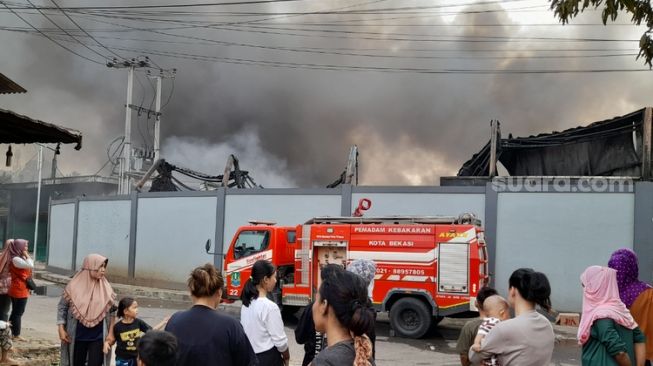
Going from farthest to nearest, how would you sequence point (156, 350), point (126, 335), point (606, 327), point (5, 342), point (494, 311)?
point (5, 342) → point (126, 335) → point (494, 311) → point (606, 327) → point (156, 350)

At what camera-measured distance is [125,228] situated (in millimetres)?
19266

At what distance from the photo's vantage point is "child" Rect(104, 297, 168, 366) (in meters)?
4.87

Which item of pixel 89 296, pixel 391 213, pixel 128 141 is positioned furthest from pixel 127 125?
pixel 89 296

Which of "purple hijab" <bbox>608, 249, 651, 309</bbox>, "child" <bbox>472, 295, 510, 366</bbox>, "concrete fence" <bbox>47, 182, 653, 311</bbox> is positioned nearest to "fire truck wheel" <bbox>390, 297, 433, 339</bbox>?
"concrete fence" <bbox>47, 182, 653, 311</bbox>

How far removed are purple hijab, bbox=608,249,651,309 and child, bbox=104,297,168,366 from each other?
3543 mm

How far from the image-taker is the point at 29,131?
691 centimetres

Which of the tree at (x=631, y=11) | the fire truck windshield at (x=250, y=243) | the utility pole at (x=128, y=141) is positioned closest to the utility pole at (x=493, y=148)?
the fire truck windshield at (x=250, y=243)

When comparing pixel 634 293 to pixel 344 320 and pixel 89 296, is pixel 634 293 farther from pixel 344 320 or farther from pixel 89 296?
pixel 89 296

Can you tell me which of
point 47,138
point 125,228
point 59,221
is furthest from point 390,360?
point 59,221

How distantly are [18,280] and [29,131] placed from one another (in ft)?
8.03

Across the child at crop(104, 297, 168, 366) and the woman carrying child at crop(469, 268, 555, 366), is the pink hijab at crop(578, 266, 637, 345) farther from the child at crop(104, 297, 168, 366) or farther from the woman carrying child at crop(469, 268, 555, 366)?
the child at crop(104, 297, 168, 366)

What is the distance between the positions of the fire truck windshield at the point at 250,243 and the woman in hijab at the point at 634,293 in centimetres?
844

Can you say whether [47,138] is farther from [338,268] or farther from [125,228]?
[125,228]

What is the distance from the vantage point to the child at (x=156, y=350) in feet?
8.21
